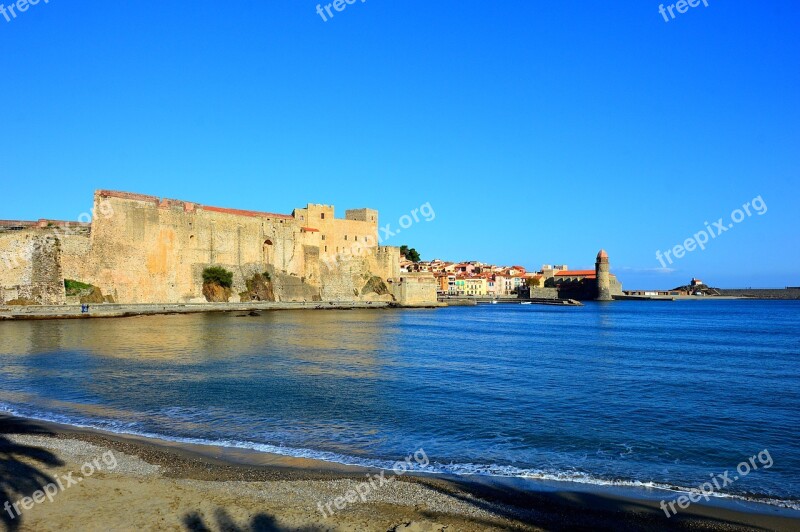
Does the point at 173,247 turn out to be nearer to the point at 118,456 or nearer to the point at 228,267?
the point at 228,267

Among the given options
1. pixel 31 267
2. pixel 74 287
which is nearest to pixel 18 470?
pixel 31 267

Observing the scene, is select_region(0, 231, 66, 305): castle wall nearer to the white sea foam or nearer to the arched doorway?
the arched doorway

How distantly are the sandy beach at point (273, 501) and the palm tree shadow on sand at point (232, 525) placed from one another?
0.05 ft

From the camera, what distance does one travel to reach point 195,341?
68.1ft

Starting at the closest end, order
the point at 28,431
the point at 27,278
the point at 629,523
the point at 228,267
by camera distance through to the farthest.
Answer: the point at 629,523
the point at 28,431
the point at 27,278
the point at 228,267

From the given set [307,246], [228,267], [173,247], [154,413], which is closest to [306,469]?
[154,413]

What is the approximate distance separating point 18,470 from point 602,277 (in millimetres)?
78867

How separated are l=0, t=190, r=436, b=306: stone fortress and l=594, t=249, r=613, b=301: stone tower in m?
31.2

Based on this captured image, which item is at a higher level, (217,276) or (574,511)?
(217,276)

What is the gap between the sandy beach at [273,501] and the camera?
488cm

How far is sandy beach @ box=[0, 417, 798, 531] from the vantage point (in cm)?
488

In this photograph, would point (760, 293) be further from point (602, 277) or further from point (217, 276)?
point (217, 276)

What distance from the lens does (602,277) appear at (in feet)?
259

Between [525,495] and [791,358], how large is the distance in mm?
17212
